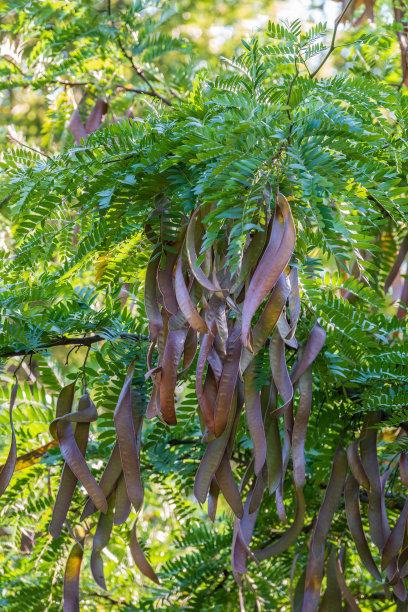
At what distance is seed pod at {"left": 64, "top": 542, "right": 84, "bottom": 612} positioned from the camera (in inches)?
22.7

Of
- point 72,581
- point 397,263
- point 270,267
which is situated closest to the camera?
point 270,267

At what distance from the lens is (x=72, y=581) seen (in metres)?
0.59

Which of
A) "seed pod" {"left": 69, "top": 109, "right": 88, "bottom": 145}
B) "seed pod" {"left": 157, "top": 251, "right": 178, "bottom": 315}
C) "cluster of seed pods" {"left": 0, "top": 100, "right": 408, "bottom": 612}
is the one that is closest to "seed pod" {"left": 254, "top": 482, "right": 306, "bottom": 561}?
"cluster of seed pods" {"left": 0, "top": 100, "right": 408, "bottom": 612}

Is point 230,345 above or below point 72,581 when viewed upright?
above

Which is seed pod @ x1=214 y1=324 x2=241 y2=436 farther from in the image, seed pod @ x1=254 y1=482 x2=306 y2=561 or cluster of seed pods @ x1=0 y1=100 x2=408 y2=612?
seed pod @ x1=254 y1=482 x2=306 y2=561

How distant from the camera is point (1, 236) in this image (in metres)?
1.21

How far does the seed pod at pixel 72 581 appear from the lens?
1.89 ft

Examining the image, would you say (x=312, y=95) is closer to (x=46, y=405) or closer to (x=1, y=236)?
(x=46, y=405)

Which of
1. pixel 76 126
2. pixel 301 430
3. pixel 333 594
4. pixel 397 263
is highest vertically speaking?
pixel 76 126

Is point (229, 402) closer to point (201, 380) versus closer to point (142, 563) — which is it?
point (201, 380)

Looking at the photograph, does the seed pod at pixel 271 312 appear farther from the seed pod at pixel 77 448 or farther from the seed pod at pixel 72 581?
the seed pod at pixel 72 581

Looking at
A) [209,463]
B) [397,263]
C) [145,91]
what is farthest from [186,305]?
[145,91]

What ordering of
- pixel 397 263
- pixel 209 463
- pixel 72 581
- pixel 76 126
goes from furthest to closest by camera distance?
1. pixel 76 126
2. pixel 397 263
3. pixel 72 581
4. pixel 209 463

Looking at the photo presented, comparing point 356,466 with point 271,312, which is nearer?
point 271,312
